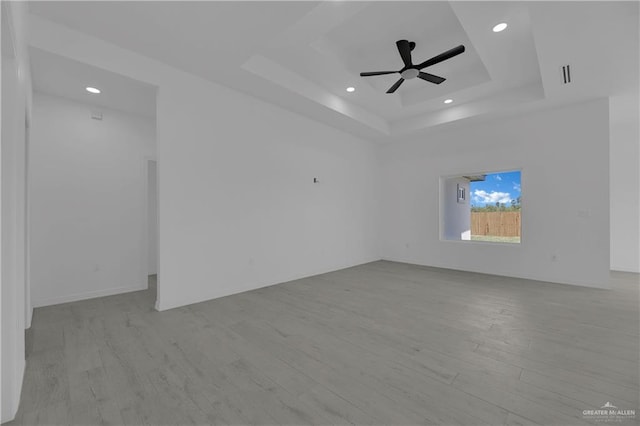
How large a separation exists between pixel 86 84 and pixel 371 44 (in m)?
3.70

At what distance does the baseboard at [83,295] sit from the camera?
3.49 metres

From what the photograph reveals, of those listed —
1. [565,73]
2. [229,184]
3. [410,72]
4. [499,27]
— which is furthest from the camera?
[229,184]

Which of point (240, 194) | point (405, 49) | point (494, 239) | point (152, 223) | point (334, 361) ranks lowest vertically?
point (334, 361)

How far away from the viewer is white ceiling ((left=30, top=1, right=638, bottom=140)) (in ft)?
8.50

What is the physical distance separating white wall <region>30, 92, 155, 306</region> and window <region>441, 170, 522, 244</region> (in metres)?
6.15

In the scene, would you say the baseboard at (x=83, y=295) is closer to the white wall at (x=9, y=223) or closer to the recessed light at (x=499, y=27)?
the white wall at (x=9, y=223)

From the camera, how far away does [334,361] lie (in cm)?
216

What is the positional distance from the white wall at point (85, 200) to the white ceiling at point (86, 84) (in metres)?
0.23

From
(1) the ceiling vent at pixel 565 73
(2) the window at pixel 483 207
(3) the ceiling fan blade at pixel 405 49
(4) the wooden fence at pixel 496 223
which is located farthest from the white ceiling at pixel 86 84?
(4) the wooden fence at pixel 496 223

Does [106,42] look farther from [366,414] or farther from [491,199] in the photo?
[491,199]

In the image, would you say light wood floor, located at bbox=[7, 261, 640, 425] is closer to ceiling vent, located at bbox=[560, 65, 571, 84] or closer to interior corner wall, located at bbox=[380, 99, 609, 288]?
interior corner wall, located at bbox=[380, 99, 609, 288]

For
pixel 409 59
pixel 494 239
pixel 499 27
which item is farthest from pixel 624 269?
pixel 409 59

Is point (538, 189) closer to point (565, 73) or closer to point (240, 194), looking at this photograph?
point (565, 73)

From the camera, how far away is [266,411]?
1.61 meters
